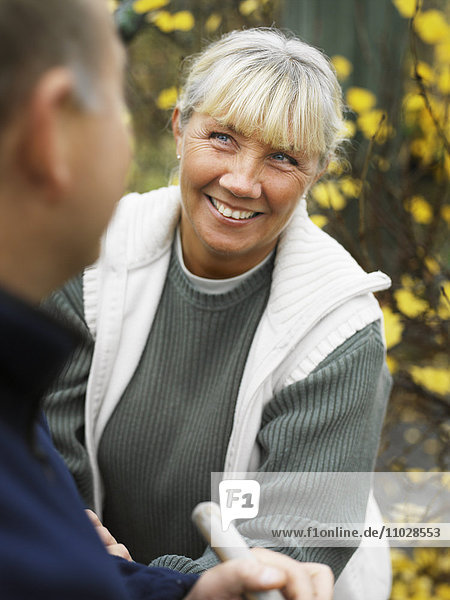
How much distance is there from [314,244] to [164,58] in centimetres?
301

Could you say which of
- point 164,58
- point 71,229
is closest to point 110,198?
point 71,229

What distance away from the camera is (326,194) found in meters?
2.62

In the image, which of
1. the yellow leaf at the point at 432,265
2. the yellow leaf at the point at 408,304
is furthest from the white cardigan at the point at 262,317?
the yellow leaf at the point at 432,265

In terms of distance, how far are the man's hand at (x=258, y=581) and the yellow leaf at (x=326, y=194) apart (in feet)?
5.24

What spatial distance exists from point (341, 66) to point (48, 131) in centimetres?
251

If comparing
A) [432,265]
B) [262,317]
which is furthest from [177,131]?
[432,265]

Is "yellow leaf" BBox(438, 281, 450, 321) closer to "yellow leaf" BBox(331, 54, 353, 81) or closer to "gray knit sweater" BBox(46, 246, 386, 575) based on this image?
"gray knit sweater" BBox(46, 246, 386, 575)

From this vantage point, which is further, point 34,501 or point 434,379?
point 434,379

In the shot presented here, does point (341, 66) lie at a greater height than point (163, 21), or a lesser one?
A: lesser

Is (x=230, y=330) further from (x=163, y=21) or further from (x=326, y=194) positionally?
(x=163, y=21)

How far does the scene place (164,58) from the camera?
4430 millimetres

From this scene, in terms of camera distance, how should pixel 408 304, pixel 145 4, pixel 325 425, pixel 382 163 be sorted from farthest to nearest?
1. pixel 382 163
2. pixel 408 304
3. pixel 145 4
4. pixel 325 425

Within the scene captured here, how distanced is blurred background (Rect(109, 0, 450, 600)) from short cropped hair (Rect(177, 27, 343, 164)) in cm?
57

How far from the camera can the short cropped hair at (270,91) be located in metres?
1.62
